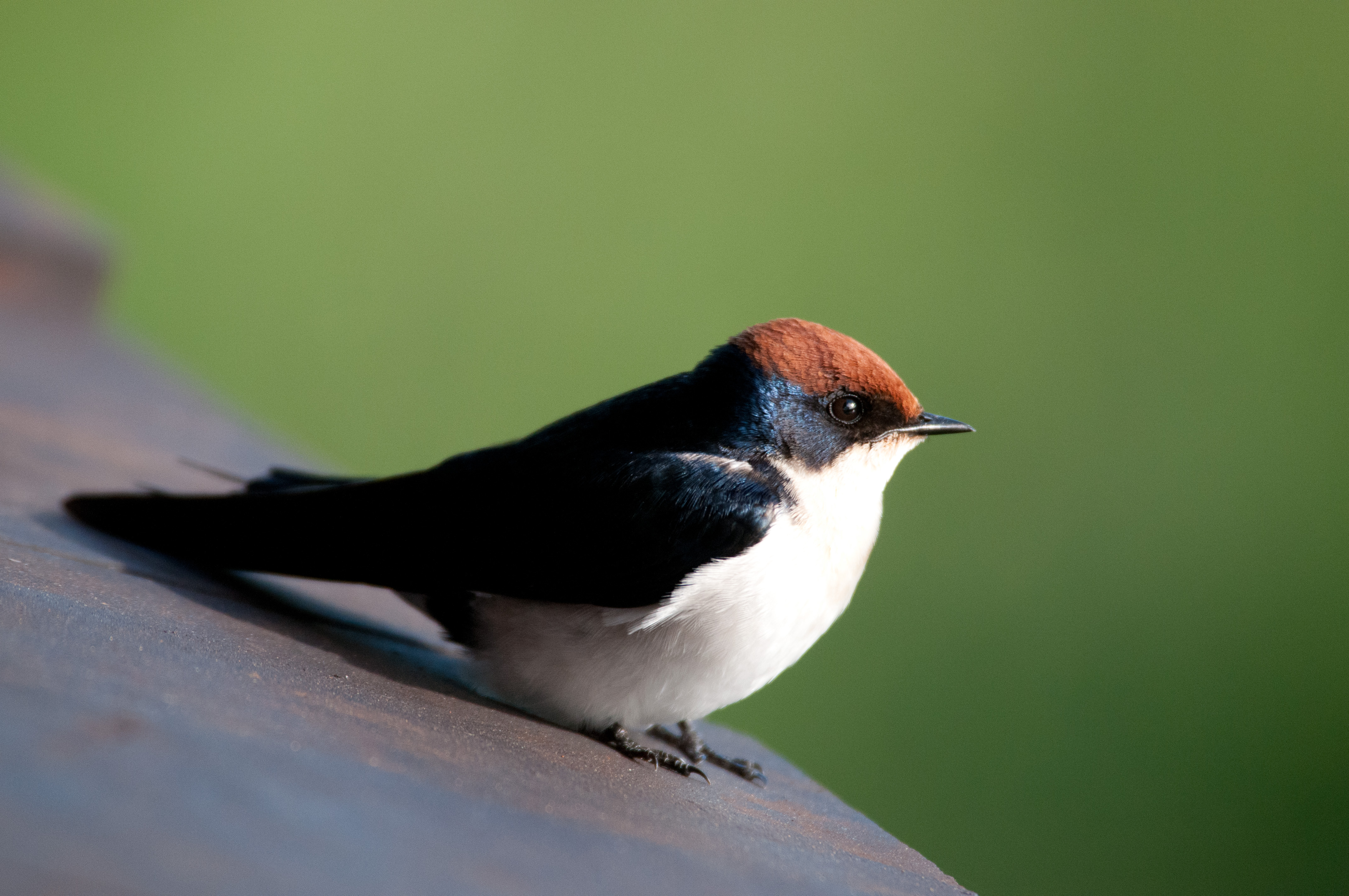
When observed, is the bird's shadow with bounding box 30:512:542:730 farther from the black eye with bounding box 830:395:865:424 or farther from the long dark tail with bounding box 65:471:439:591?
the black eye with bounding box 830:395:865:424

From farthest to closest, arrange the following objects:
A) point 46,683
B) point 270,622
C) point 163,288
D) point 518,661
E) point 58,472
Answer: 1. point 163,288
2. point 58,472
3. point 518,661
4. point 270,622
5. point 46,683

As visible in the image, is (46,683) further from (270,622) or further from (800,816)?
(800,816)

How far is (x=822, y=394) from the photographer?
91.4 inches

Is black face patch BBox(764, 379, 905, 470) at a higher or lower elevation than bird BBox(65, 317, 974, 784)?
higher

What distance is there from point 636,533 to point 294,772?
1039mm

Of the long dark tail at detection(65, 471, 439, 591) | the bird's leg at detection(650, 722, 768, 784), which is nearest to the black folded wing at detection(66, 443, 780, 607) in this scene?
the long dark tail at detection(65, 471, 439, 591)

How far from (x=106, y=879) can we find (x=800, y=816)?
1185 millimetres

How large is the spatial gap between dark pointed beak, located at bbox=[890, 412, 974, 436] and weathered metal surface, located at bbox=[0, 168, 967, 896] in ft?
2.12

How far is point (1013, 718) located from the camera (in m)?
7.95

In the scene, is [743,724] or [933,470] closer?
[743,724]

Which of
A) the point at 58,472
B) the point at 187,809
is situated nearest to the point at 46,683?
the point at 187,809

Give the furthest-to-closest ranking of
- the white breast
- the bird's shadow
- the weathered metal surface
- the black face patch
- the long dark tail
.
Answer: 1. the black face patch
2. the long dark tail
3. the white breast
4. the bird's shadow
5. the weathered metal surface

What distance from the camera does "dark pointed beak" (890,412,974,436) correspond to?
2.38 meters

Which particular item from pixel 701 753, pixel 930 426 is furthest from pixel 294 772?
pixel 930 426
